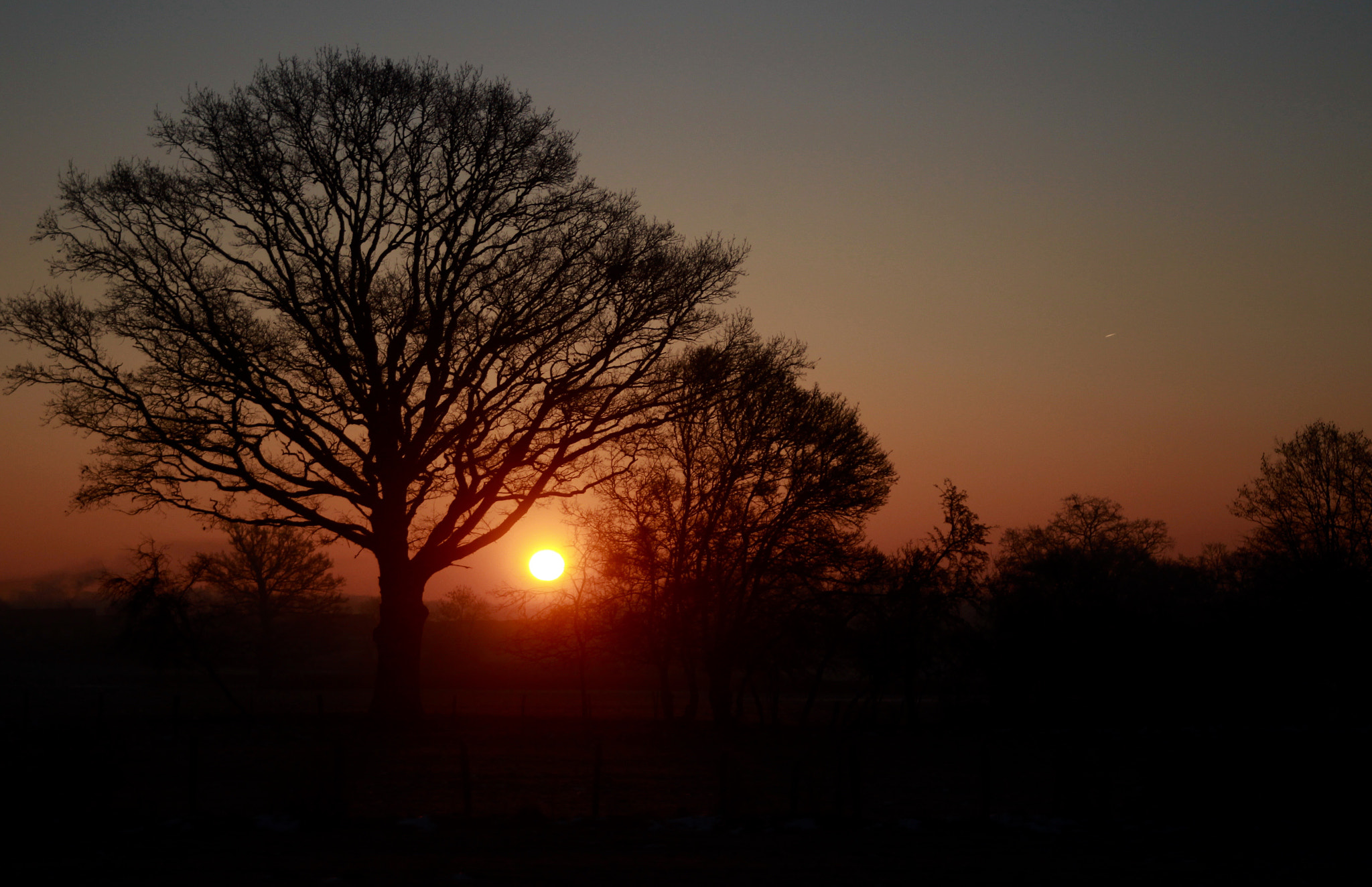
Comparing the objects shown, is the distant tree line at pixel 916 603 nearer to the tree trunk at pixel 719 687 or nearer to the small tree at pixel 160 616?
the tree trunk at pixel 719 687

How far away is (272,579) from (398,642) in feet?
143

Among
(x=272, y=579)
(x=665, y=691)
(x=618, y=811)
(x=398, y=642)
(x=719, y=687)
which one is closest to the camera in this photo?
(x=618, y=811)

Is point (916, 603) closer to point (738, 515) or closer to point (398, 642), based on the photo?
point (738, 515)

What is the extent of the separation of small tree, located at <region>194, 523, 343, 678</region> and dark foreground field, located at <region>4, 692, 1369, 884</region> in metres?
35.6

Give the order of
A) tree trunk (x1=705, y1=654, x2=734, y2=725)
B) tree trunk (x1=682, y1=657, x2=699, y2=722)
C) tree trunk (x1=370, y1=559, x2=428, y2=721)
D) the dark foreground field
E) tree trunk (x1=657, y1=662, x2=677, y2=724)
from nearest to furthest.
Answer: the dark foreground field
tree trunk (x1=370, y1=559, x2=428, y2=721)
tree trunk (x1=705, y1=654, x2=734, y2=725)
tree trunk (x1=682, y1=657, x2=699, y2=722)
tree trunk (x1=657, y1=662, x2=677, y2=724)

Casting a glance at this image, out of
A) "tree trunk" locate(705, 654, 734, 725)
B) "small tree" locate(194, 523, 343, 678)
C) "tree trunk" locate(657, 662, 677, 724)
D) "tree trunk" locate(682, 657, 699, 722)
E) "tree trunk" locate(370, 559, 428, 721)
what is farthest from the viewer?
"small tree" locate(194, 523, 343, 678)

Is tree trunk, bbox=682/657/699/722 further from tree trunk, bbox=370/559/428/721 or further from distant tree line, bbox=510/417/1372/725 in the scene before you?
tree trunk, bbox=370/559/428/721

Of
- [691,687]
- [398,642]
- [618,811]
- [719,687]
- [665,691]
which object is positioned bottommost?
[618,811]

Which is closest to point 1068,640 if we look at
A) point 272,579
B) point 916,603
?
point 916,603

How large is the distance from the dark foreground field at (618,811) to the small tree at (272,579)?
35.6 m

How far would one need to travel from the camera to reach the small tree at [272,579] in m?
59.5

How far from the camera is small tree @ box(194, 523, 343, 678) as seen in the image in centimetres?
5947

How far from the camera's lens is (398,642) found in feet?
72.1

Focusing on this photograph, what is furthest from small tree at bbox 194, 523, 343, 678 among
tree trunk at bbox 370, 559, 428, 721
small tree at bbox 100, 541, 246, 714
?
tree trunk at bbox 370, 559, 428, 721
